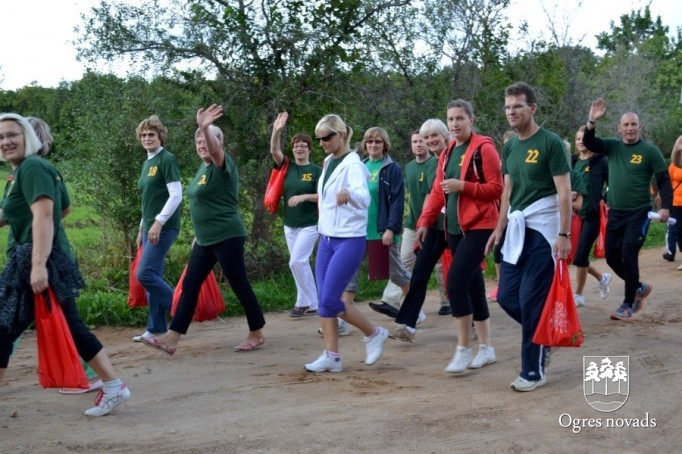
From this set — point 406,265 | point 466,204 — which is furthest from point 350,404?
point 406,265

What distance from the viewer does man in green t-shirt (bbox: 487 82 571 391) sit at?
5566mm

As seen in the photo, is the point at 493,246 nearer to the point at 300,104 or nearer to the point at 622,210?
the point at 622,210

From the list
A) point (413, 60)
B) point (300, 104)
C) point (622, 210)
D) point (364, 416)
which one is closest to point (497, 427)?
point (364, 416)

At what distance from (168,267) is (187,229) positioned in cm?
64

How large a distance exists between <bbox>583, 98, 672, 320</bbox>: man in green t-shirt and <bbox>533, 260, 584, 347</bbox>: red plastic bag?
9.13ft

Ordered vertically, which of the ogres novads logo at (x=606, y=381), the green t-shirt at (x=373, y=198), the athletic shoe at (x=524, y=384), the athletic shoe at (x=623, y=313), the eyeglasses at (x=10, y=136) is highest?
the eyeglasses at (x=10, y=136)

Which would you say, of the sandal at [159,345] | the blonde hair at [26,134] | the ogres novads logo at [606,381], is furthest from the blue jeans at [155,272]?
the ogres novads logo at [606,381]

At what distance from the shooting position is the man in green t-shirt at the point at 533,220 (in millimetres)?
5566

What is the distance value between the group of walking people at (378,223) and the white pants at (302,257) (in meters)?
0.02

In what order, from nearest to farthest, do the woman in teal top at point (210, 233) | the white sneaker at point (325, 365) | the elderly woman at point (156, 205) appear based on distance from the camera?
1. the white sneaker at point (325, 365)
2. the woman in teal top at point (210, 233)
3. the elderly woman at point (156, 205)

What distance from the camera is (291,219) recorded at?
28.7 ft

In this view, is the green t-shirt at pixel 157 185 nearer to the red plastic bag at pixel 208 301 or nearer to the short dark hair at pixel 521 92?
the red plastic bag at pixel 208 301

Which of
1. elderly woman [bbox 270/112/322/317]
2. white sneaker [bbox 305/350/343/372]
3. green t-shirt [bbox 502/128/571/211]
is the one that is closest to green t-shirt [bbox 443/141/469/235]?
green t-shirt [bbox 502/128/571/211]

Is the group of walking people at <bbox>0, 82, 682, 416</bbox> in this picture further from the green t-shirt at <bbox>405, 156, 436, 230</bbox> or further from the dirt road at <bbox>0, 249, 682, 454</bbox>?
the dirt road at <bbox>0, 249, 682, 454</bbox>
